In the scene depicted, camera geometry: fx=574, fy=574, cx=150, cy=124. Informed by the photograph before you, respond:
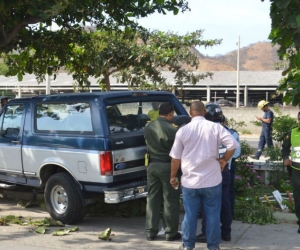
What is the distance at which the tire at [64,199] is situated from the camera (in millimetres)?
8094

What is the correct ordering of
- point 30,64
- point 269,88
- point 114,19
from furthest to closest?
point 269,88 < point 30,64 < point 114,19

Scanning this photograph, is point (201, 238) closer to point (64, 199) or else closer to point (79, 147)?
point (79, 147)

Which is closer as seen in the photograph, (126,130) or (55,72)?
(126,130)

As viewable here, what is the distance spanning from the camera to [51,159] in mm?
8367

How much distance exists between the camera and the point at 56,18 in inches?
424

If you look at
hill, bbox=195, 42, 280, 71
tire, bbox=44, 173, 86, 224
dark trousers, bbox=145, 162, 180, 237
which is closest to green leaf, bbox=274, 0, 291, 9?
dark trousers, bbox=145, 162, 180, 237

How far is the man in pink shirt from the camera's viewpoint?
642 centimetres

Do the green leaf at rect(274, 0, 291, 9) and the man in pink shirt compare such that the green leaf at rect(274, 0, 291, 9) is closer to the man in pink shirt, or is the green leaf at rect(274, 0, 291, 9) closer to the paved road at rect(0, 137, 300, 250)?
the man in pink shirt

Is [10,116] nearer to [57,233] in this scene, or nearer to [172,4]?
[57,233]

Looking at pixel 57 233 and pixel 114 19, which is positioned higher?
pixel 114 19

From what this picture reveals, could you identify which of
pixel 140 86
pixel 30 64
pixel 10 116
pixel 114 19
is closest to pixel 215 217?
pixel 10 116

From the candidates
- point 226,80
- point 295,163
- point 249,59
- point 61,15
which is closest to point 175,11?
point 61,15

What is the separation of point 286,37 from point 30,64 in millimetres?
7791

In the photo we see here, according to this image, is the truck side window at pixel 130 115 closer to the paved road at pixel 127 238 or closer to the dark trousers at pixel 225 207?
the paved road at pixel 127 238
